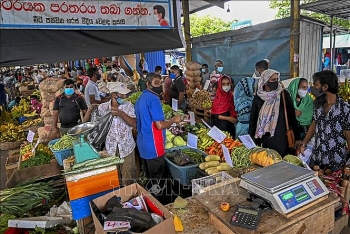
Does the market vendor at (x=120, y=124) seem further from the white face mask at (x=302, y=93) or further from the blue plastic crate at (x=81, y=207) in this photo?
the white face mask at (x=302, y=93)

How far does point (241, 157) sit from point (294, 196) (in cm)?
123

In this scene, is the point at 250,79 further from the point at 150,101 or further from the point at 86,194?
the point at 86,194

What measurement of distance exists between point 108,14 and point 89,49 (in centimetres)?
27

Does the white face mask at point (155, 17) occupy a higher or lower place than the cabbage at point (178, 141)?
higher

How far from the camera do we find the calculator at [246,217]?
4.51 ft

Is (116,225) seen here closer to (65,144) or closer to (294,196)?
(294,196)

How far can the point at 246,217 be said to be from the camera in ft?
A: 4.66

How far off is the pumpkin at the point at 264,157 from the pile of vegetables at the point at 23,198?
7.21 ft

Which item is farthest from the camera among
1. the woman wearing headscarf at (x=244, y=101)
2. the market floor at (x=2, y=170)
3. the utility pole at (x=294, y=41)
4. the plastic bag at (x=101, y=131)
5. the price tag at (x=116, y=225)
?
the utility pole at (x=294, y=41)

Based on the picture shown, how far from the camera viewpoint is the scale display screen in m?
1.44

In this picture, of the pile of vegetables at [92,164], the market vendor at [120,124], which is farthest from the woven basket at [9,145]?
the pile of vegetables at [92,164]

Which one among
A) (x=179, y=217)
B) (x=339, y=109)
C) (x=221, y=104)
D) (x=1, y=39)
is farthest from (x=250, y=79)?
(x=1, y=39)

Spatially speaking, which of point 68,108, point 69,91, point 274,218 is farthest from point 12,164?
point 274,218

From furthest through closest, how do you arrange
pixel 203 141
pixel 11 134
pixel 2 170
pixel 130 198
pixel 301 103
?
pixel 11 134 < pixel 2 170 < pixel 301 103 < pixel 203 141 < pixel 130 198
